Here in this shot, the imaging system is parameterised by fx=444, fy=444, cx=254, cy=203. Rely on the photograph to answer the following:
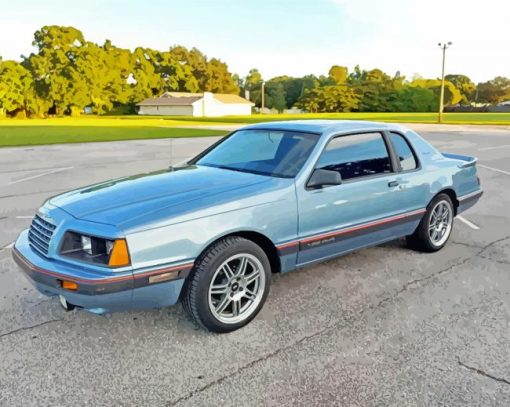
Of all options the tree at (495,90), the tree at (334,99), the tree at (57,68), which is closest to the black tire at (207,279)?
the tree at (57,68)

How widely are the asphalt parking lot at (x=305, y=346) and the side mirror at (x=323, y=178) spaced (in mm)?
989

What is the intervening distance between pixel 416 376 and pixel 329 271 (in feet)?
5.72

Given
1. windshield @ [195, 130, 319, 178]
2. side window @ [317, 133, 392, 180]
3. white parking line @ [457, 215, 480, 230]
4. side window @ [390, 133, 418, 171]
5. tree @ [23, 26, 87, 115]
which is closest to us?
windshield @ [195, 130, 319, 178]

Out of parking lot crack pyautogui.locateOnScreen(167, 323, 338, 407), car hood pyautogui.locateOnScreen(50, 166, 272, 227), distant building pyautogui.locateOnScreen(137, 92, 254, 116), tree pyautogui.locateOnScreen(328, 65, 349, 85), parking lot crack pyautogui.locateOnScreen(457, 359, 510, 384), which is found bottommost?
parking lot crack pyautogui.locateOnScreen(457, 359, 510, 384)

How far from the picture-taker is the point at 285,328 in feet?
10.7

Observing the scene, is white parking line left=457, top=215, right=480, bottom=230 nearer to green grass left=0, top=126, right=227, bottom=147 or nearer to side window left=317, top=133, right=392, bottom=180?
side window left=317, top=133, right=392, bottom=180

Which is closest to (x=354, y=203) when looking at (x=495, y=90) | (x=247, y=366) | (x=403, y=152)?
(x=403, y=152)

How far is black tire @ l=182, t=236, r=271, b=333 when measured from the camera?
2.98 m

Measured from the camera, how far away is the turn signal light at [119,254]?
2.70m

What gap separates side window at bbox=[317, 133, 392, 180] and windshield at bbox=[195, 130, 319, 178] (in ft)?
0.64

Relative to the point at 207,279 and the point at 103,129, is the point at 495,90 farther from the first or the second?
the point at 207,279

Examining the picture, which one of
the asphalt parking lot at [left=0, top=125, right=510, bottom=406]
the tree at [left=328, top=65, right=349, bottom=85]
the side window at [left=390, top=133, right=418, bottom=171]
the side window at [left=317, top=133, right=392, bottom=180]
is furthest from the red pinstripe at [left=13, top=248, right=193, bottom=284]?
the tree at [left=328, top=65, right=349, bottom=85]

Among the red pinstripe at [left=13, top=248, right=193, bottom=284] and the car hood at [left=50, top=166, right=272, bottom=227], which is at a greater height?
the car hood at [left=50, top=166, right=272, bottom=227]

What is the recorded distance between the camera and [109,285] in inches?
106
